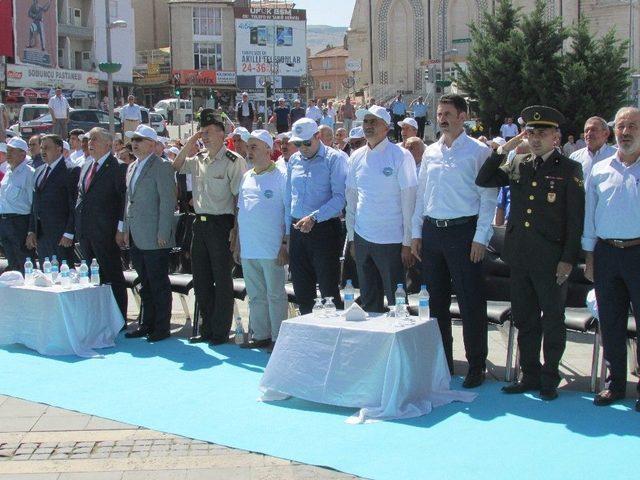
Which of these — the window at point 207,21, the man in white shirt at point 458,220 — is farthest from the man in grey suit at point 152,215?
the window at point 207,21

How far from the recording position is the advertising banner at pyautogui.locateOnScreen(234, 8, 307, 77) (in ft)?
222

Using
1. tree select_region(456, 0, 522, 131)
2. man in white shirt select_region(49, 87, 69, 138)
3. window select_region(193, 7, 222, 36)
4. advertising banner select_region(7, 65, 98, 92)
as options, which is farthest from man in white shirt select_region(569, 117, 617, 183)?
window select_region(193, 7, 222, 36)

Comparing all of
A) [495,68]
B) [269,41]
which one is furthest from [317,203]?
[269,41]

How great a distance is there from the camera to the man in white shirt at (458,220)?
6410mm

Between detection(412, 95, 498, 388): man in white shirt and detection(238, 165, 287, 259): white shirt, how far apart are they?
149 centimetres

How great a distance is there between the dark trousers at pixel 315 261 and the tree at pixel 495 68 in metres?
24.9

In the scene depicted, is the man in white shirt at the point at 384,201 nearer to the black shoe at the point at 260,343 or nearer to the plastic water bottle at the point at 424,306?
the plastic water bottle at the point at 424,306

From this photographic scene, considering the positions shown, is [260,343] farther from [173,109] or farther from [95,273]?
[173,109]

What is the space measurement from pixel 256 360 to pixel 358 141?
13.8 ft

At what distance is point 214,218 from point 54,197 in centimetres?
233

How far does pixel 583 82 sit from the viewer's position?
29.7 meters

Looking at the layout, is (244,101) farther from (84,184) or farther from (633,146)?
(633,146)

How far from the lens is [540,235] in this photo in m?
6.09

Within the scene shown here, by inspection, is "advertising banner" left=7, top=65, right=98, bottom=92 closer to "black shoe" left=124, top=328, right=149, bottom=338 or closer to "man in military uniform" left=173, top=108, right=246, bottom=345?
"black shoe" left=124, top=328, right=149, bottom=338
